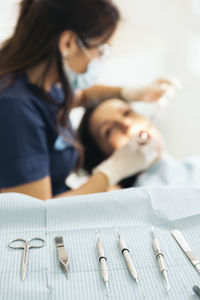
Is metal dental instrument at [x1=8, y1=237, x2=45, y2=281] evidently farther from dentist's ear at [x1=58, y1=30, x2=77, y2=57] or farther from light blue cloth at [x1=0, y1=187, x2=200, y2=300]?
dentist's ear at [x1=58, y1=30, x2=77, y2=57]

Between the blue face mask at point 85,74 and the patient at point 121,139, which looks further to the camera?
the patient at point 121,139

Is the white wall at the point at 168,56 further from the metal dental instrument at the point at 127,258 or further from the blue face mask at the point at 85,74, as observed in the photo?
the metal dental instrument at the point at 127,258

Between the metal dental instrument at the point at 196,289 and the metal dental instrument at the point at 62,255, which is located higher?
the metal dental instrument at the point at 62,255

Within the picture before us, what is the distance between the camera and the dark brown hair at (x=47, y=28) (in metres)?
1.23

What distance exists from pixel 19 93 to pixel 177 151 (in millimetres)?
1309

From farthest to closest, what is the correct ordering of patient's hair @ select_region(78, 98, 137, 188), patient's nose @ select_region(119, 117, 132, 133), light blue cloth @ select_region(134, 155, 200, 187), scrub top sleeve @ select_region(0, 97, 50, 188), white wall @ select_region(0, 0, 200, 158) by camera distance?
white wall @ select_region(0, 0, 200, 158) < patient's hair @ select_region(78, 98, 137, 188) < patient's nose @ select_region(119, 117, 132, 133) < light blue cloth @ select_region(134, 155, 200, 187) < scrub top sleeve @ select_region(0, 97, 50, 188)

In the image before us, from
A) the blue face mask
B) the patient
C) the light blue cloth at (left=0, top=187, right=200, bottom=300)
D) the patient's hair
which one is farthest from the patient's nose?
the light blue cloth at (left=0, top=187, right=200, bottom=300)

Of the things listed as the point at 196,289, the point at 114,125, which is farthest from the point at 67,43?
the point at 196,289

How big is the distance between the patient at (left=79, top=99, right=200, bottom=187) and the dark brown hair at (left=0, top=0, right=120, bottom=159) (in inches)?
17.6

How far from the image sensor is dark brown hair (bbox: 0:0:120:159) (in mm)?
1228

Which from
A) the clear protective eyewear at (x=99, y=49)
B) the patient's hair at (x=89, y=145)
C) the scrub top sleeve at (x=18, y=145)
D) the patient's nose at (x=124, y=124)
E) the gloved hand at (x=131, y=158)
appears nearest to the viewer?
the scrub top sleeve at (x=18, y=145)

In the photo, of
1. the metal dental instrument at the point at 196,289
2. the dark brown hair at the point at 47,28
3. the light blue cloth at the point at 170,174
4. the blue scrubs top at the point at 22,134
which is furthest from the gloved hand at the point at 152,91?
the metal dental instrument at the point at 196,289

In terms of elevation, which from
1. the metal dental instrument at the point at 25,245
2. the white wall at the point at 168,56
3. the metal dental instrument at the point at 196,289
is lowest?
the metal dental instrument at the point at 196,289

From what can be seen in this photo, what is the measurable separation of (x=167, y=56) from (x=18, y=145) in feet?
4.73
